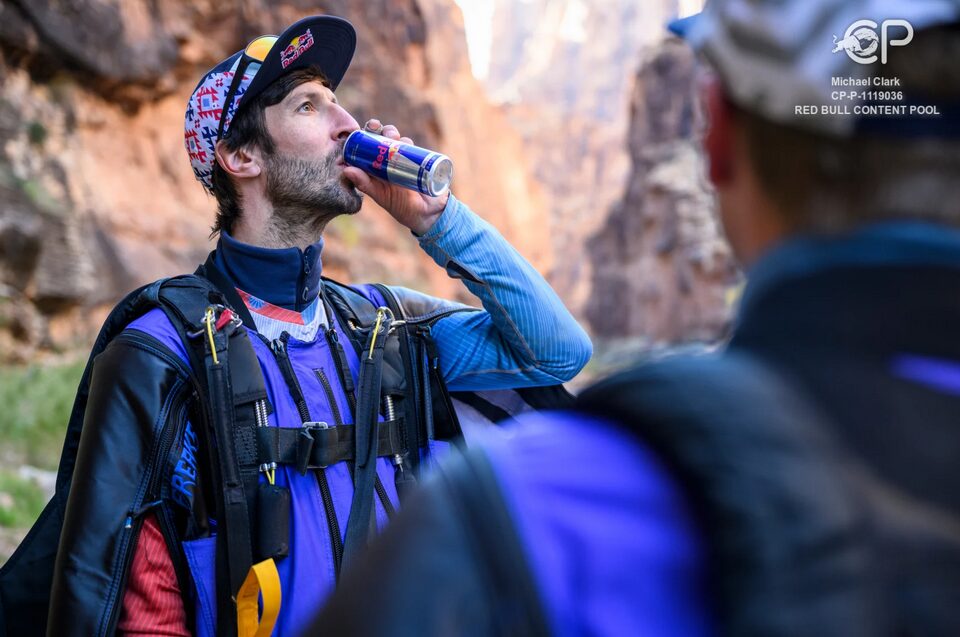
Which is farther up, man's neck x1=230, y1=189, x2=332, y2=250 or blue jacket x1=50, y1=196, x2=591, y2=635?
man's neck x1=230, y1=189, x2=332, y2=250

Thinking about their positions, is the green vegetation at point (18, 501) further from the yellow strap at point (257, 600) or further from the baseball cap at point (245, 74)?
the yellow strap at point (257, 600)

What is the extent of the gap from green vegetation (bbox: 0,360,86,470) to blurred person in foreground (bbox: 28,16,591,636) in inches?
241

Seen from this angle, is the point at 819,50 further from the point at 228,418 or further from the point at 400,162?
the point at 400,162

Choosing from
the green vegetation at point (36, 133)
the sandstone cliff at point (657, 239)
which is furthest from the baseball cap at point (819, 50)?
the sandstone cliff at point (657, 239)

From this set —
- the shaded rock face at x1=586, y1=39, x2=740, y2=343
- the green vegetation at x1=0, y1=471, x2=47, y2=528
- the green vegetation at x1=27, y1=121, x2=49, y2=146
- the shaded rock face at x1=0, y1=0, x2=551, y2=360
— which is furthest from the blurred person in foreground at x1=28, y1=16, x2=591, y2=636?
the shaded rock face at x1=586, y1=39, x2=740, y2=343

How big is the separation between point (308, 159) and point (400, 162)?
32cm

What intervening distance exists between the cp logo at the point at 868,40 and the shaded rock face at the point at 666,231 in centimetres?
3365

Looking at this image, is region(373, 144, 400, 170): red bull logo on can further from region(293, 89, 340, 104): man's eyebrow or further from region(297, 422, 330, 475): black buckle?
region(297, 422, 330, 475): black buckle

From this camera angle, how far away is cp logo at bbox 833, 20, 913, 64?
0.78m

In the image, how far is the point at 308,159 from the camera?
8.48ft

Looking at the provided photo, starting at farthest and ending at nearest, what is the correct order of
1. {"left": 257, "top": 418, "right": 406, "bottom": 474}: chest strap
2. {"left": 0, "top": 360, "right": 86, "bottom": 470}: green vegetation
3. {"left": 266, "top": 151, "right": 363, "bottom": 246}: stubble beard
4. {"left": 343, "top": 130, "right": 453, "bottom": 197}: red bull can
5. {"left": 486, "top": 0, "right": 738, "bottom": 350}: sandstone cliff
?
{"left": 486, "top": 0, "right": 738, "bottom": 350}: sandstone cliff, {"left": 0, "top": 360, "right": 86, "bottom": 470}: green vegetation, {"left": 266, "top": 151, "right": 363, "bottom": 246}: stubble beard, {"left": 343, "top": 130, "right": 453, "bottom": 197}: red bull can, {"left": 257, "top": 418, "right": 406, "bottom": 474}: chest strap

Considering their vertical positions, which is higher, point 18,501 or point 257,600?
point 257,600

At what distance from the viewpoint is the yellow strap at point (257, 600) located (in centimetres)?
197

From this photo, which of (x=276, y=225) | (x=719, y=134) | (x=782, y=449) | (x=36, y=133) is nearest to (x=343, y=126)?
(x=276, y=225)
